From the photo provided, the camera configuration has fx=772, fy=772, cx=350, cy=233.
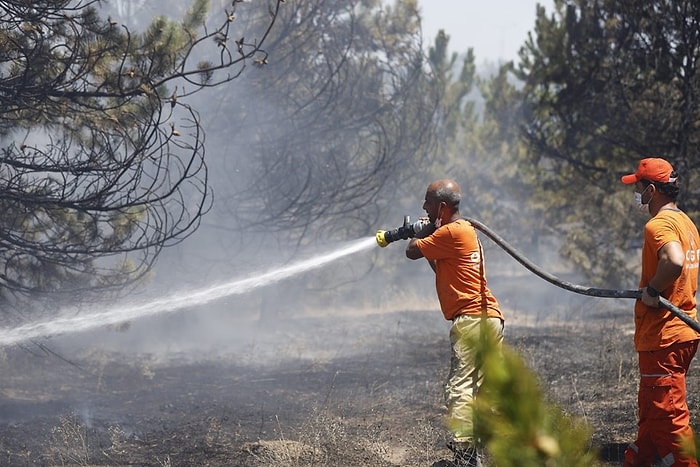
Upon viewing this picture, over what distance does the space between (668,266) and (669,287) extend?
27 centimetres

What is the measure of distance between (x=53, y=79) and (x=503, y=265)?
2772 cm

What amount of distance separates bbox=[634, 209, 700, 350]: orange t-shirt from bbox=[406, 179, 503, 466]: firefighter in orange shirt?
0.88 m

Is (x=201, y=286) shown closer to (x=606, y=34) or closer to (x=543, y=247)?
(x=606, y=34)

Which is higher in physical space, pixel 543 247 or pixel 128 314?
pixel 543 247

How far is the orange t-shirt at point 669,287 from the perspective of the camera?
14.1 feet

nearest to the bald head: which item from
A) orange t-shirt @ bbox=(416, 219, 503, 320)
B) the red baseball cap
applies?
orange t-shirt @ bbox=(416, 219, 503, 320)

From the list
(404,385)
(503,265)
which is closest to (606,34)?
(404,385)

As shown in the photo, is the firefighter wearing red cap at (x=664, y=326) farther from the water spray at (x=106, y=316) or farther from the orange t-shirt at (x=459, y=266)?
the water spray at (x=106, y=316)

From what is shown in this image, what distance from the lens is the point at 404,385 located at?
346 inches

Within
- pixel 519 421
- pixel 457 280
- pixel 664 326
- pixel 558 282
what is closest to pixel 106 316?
pixel 457 280

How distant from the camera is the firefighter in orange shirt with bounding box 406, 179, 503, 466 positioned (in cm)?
482

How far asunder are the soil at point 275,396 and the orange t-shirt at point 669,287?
687mm

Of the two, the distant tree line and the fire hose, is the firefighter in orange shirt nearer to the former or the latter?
the fire hose

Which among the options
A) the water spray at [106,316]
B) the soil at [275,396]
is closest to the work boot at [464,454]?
the soil at [275,396]
